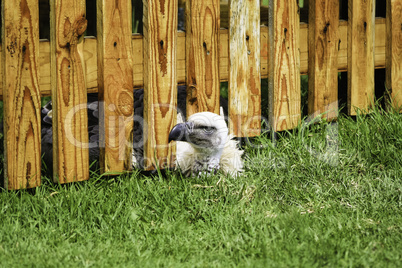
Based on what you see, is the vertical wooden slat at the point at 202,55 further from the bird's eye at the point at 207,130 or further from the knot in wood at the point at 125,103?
the knot in wood at the point at 125,103

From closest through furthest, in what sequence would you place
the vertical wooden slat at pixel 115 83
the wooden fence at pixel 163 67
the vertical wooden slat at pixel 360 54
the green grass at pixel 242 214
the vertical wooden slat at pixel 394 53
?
the green grass at pixel 242 214, the wooden fence at pixel 163 67, the vertical wooden slat at pixel 115 83, the vertical wooden slat at pixel 360 54, the vertical wooden slat at pixel 394 53

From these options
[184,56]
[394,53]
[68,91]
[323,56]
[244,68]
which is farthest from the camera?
[394,53]

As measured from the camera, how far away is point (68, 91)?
386 centimetres

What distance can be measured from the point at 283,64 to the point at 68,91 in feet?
5.61

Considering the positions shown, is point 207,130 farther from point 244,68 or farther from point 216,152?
point 244,68

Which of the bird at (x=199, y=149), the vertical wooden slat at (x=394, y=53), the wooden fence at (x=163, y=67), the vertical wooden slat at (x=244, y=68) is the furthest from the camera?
the vertical wooden slat at (x=394, y=53)

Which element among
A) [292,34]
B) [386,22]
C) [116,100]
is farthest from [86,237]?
[386,22]

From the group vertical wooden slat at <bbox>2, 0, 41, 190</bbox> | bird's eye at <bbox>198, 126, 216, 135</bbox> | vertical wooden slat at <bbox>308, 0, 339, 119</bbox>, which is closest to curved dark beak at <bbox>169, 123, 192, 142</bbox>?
bird's eye at <bbox>198, 126, 216, 135</bbox>

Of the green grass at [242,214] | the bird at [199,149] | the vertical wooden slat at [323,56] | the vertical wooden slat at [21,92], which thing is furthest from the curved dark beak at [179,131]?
the vertical wooden slat at [323,56]

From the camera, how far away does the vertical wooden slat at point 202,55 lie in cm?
421

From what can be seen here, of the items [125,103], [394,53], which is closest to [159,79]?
[125,103]

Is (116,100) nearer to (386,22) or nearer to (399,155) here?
(399,155)

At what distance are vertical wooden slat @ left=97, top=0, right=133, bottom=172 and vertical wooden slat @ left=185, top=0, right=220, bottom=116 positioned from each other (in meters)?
0.46

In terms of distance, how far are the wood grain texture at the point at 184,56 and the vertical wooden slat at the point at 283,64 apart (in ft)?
0.52
